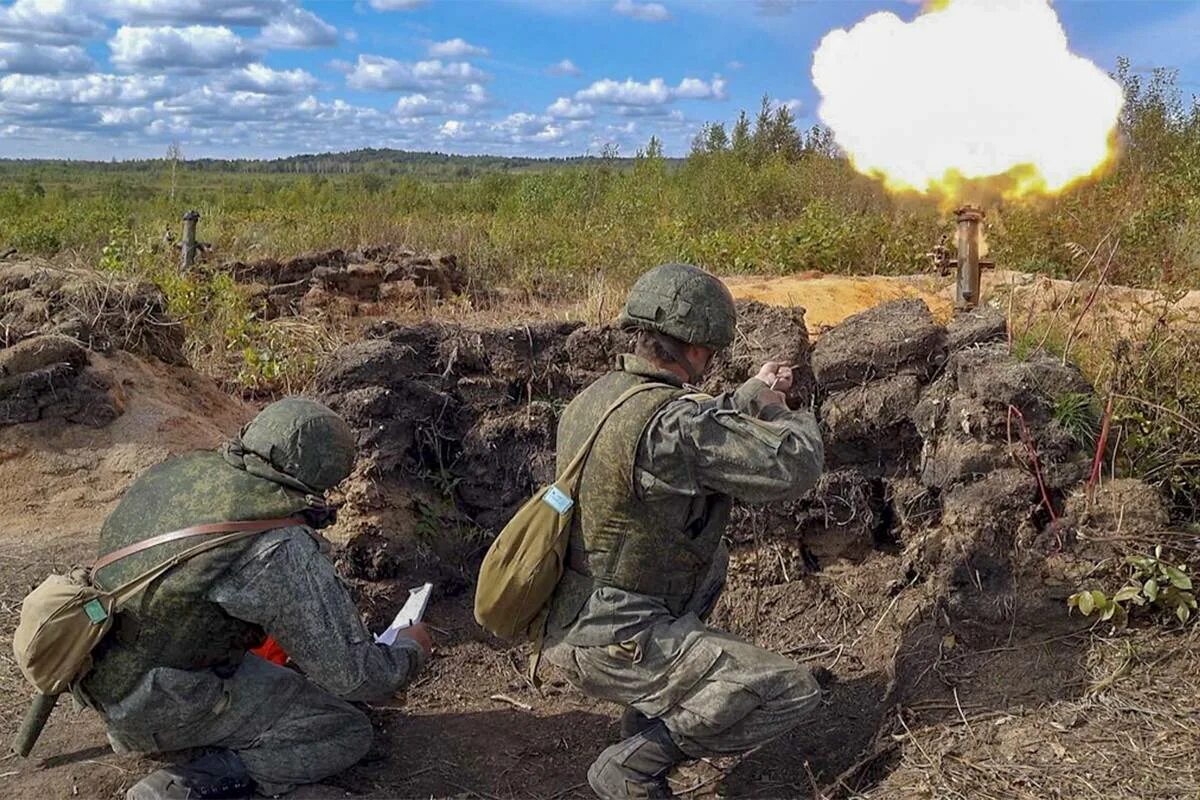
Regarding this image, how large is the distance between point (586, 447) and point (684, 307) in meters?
0.60

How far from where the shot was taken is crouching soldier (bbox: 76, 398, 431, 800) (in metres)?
3.50

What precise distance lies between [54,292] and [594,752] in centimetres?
631

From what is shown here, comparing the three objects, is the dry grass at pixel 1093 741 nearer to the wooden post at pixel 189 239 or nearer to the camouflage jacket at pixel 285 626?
the camouflage jacket at pixel 285 626

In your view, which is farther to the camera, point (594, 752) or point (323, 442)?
point (594, 752)

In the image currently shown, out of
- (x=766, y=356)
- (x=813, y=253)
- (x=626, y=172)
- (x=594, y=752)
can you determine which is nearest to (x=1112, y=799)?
(x=594, y=752)

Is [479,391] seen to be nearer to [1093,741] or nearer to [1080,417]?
[1080,417]

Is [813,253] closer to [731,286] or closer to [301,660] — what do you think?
[731,286]

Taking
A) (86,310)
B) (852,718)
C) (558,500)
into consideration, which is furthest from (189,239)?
(852,718)

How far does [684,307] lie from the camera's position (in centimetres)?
366

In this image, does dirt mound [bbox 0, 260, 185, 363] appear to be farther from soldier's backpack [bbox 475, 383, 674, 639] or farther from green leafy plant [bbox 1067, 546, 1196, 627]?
green leafy plant [bbox 1067, 546, 1196, 627]

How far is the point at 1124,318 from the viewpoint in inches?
198

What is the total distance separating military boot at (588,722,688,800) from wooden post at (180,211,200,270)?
35.9 ft

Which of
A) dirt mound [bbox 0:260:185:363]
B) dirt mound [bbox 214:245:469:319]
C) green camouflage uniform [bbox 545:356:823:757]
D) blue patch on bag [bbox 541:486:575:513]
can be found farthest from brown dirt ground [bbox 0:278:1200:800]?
dirt mound [bbox 214:245:469:319]

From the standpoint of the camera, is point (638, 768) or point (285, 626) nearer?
point (285, 626)
